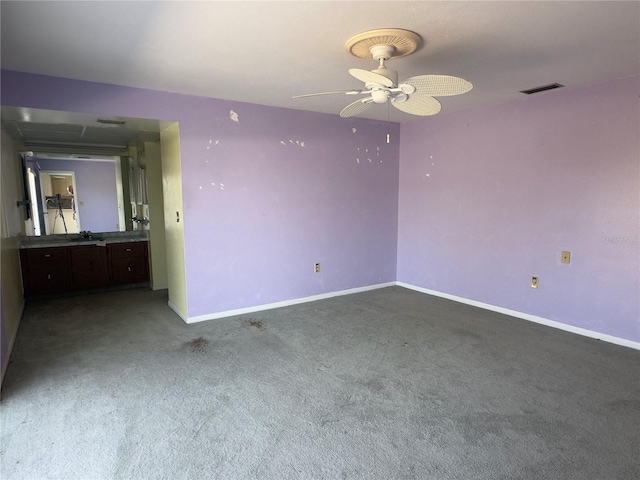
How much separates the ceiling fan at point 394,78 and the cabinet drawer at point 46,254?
4235mm

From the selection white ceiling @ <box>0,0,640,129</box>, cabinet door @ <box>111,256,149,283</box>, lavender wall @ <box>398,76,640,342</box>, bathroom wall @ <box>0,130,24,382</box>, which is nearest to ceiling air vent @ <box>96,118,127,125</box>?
white ceiling @ <box>0,0,640,129</box>

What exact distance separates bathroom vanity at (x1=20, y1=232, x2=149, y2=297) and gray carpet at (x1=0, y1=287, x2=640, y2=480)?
109cm

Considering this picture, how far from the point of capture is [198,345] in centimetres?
329

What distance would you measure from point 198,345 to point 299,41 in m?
2.54

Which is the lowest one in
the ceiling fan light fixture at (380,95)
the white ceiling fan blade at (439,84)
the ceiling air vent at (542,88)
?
the ceiling fan light fixture at (380,95)

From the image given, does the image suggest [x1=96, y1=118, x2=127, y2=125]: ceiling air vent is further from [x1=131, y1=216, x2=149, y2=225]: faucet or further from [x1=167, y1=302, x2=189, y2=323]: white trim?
[x1=167, y1=302, x2=189, y2=323]: white trim

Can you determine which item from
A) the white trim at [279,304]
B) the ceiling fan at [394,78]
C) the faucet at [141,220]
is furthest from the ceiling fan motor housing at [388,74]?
the faucet at [141,220]

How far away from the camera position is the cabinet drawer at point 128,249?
516 centimetres

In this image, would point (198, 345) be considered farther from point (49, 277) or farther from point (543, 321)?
point (543, 321)

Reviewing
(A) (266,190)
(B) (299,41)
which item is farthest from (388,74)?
(A) (266,190)

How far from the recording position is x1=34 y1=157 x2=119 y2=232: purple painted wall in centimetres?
531

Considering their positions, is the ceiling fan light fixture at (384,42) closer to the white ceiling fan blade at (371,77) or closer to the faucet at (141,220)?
the white ceiling fan blade at (371,77)

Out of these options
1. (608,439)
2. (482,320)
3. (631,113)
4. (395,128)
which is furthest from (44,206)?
(631,113)

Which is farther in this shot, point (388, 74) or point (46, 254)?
point (46, 254)
